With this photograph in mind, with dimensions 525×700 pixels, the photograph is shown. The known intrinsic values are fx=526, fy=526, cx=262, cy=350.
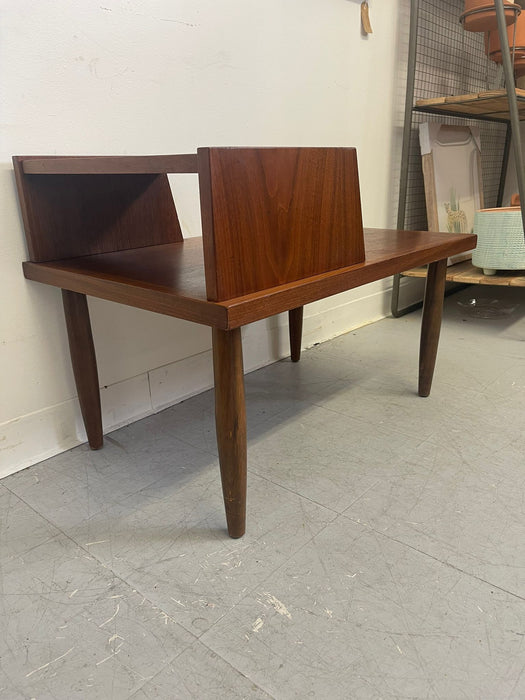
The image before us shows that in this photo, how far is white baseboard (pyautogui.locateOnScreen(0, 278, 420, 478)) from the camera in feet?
3.26

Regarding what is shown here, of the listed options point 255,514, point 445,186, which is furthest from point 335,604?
point 445,186

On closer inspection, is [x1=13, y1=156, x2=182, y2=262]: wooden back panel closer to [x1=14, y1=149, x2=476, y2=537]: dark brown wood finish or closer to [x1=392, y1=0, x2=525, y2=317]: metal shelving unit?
[x1=14, y1=149, x2=476, y2=537]: dark brown wood finish

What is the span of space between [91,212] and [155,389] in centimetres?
42

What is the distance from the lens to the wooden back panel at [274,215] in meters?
0.61

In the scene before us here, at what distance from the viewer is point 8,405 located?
3.16 feet

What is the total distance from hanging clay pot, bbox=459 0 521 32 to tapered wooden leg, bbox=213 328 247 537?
141 cm

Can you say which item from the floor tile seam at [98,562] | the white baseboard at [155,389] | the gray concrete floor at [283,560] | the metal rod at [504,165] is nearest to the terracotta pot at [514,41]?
the metal rod at [504,165]

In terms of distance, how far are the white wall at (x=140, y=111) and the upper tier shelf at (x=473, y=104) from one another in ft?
0.84

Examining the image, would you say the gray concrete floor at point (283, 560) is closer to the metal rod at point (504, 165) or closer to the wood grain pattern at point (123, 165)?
the wood grain pattern at point (123, 165)

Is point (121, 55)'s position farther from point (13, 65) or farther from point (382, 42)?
point (382, 42)

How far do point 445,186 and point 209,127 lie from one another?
1.07m

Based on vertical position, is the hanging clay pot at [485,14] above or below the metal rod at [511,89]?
above

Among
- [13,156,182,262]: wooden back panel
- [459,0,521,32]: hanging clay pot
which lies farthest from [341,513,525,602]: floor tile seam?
[459,0,521,32]: hanging clay pot

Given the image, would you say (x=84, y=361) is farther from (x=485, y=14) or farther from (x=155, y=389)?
(x=485, y=14)
